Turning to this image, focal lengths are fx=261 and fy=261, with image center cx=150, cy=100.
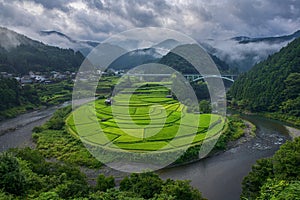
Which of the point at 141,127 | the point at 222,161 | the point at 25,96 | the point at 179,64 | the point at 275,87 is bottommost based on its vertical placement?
the point at 222,161

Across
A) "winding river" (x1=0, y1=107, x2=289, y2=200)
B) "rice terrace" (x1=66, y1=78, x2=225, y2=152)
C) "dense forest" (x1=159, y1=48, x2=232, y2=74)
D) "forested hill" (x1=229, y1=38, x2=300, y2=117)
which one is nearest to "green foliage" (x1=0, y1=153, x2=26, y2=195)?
"winding river" (x1=0, y1=107, x2=289, y2=200)

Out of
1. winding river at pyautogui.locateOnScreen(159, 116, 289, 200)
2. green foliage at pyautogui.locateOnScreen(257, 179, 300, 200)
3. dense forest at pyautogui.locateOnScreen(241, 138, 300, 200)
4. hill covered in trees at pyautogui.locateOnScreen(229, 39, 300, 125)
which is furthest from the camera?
hill covered in trees at pyautogui.locateOnScreen(229, 39, 300, 125)

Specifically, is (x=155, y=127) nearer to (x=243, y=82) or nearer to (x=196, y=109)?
(x=196, y=109)

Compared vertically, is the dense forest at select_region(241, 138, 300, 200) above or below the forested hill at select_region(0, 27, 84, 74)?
below

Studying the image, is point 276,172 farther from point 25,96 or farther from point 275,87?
point 25,96

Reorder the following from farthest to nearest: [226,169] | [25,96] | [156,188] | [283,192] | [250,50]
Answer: [250,50] → [25,96] → [226,169] → [156,188] → [283,192]

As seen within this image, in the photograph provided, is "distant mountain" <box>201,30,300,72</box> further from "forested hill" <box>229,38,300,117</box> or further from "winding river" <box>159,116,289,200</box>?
"winding river" <box>159,116,289,200</box>

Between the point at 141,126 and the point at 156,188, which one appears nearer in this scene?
the point at 156,188

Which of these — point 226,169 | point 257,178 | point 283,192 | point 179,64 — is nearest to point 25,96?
point 226,169
